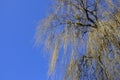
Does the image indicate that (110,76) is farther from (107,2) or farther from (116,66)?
(107,2)

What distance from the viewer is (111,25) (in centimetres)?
662

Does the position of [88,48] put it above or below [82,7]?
below

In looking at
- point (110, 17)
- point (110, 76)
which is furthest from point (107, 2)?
point (110, 76)

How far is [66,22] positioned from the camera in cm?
686

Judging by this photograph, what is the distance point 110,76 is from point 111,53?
34 cm

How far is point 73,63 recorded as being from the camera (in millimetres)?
6578

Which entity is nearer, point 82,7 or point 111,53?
point 111,53

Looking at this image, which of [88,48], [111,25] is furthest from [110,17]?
[88,48]

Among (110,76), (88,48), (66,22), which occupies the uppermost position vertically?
(66,22)

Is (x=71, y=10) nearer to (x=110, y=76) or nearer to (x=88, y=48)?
(x=88, y=48)

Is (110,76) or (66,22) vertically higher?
(66,22)

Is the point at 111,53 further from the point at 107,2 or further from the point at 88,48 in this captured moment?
the point at 107,2

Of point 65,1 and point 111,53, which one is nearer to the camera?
point 111,53

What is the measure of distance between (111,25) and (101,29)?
159 millimetres
